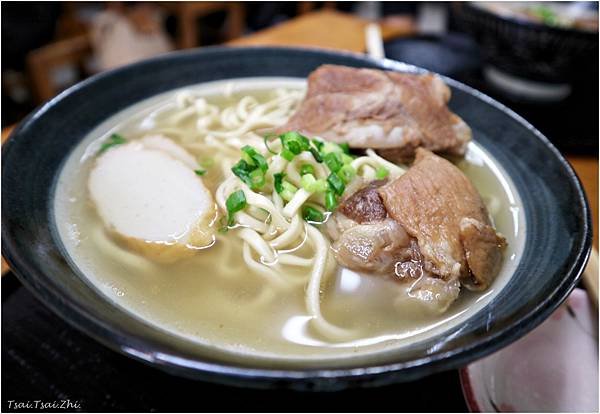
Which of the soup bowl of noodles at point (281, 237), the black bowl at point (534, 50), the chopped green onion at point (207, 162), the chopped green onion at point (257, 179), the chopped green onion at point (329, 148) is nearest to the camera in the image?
the soup bowl of noodles at point (281, 237)

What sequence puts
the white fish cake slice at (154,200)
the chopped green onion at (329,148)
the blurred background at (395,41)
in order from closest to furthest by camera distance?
the white fish cake slice at (154,200), the chopped green onion at (329,148), the blurred background at (395,41)

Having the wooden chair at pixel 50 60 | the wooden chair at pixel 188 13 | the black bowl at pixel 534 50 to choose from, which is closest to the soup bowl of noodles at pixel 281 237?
the black bowl at pixel 534 50

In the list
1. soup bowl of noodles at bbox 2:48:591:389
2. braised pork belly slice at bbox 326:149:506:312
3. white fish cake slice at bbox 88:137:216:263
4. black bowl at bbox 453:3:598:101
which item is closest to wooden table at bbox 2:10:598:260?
black bowl at bbox 453:3:598:101

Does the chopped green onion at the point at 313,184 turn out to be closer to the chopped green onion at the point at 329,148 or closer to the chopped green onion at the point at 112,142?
the chopped green onion at the point at 329,148

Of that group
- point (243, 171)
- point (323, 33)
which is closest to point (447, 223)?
point (243, 171)

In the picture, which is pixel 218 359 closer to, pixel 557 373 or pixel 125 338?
pixel 125 338

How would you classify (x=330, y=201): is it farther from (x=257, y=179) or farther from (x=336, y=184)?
(x=257, y=179)

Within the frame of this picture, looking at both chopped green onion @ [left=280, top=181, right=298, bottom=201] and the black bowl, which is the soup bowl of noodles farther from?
the black bowl
